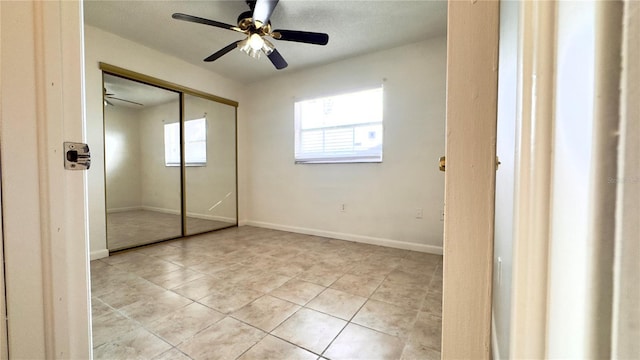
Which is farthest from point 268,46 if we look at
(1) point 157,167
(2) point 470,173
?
(1) point 157,167

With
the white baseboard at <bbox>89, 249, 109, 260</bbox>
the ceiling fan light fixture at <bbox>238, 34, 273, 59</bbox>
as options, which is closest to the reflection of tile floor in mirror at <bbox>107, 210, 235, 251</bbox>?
the white baseboard at <bbox>89, 249, 109, 260</bbox>

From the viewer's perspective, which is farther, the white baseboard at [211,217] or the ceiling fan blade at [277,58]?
the white baseboard at [211,217]

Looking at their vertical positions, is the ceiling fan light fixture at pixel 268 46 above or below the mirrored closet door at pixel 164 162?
above

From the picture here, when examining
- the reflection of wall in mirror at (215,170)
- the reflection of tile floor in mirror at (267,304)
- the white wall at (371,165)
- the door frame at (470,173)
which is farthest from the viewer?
the reflection of wall in mirror at (215,170)

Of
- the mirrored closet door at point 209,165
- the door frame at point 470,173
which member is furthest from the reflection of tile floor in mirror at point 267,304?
the mirrored closet door at point 209,165

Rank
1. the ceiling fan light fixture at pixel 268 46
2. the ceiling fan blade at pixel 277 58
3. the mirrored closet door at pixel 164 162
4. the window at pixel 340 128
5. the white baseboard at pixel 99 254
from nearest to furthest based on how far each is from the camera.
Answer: the ceiling fan light fixture at pixel 268 46 → the ceiling fan blade at pixel 277 58 → the white baseboard at pixel 99 254 → the mirrored closet door at pixel 164 162 → the window at pixel 340 128

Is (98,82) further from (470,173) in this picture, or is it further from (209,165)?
(470,173)

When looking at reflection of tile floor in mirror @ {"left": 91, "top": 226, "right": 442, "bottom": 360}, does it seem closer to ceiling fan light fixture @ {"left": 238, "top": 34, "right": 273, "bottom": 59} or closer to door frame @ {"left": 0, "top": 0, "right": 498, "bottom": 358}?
door frame @ {"left": 0, "top": 0, "right": 498, "bottom": 358}

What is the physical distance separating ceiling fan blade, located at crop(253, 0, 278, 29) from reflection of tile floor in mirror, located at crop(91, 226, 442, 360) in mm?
2157

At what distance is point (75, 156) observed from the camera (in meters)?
0.62

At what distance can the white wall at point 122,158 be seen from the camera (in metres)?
2.84

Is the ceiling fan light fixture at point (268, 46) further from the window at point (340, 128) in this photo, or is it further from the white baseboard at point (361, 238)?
the white baseboard at point (361, 238)

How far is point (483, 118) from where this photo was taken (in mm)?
A: 483

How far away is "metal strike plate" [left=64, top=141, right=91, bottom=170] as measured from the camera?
0.61 metres
